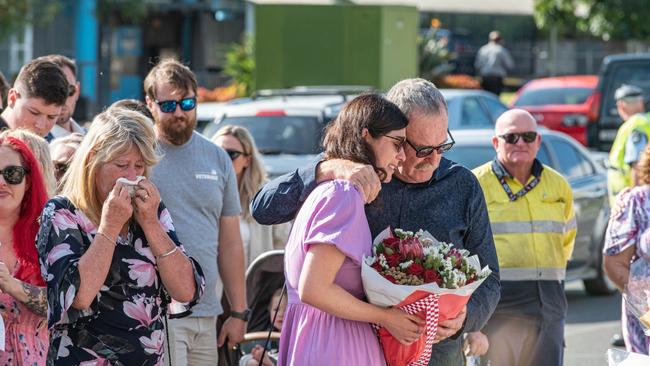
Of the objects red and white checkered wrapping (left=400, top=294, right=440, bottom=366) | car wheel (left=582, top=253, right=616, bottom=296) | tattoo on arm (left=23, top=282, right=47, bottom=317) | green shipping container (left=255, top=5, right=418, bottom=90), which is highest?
green shipping container (left=255, top=5, right=418, bottom=90)

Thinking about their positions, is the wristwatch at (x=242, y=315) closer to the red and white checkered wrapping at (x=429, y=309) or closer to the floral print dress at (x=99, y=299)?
the floral print dress at (x=99, y=299)

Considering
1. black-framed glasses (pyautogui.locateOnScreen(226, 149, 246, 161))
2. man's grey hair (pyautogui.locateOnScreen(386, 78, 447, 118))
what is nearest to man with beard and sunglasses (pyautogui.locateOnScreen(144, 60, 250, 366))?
black-framed glasses (pyautogui.locateOnScreen(226, 149, 246, 161))

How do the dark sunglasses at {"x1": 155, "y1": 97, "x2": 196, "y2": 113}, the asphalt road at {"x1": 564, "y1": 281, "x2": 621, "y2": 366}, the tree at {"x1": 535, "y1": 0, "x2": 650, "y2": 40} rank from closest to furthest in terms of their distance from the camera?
the dark sunglasses at {"x1": 155, "y1": 97, "x2": 196, "y2": 113}, the asphalt road at {"x1": 564, "y1": 281, "x2": 621, "y2": 366}, the tree at {"x1": 535, "y1": 0, "x2": 650, "y2": 40}

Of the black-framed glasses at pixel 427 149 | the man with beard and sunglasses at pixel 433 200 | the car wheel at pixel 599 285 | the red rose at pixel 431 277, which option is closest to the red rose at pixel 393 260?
the red rose at pixel 431 277

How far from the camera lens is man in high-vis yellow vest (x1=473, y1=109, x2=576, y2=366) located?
7.47m

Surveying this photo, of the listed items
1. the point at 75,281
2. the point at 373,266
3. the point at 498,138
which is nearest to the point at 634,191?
the point at 498,138

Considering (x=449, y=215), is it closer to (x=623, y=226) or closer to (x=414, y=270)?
(x=414, y=270)

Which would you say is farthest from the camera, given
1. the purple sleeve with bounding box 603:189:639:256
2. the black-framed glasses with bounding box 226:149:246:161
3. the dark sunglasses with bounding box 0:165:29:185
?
the black-framed glasses with bounding box 226:149:246:161

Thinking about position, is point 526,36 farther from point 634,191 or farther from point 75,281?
point 75,281

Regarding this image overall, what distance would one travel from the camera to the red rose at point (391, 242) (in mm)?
4633

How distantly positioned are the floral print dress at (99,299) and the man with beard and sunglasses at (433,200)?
0.51 m

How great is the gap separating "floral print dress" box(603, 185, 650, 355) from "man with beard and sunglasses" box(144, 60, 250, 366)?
78.5 inches

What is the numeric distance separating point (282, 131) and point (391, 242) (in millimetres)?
8759

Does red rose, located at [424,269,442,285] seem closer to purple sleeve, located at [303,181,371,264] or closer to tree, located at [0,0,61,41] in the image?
→ purple sleeve, located at [303,181,371,264]
